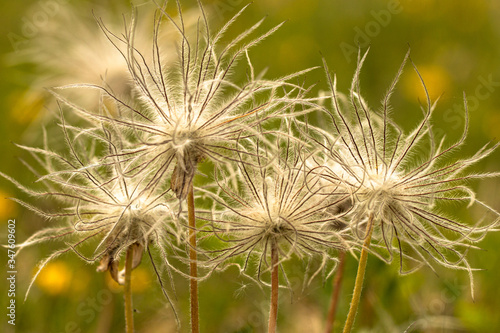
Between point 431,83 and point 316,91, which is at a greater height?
point 431,83

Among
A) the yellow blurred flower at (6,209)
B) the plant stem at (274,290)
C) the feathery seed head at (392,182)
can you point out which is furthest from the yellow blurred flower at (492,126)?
the plant stem at (274,290)

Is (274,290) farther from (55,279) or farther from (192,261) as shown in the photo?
(55,279)

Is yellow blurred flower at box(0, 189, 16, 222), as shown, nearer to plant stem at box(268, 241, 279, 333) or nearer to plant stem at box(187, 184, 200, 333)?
plant stem at box(187, 184, 200, 333)

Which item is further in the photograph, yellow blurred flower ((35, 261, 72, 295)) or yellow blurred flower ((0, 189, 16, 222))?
yellow blurred flower ((0, 189, 16, 222))

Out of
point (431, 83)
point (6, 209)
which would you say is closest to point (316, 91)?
point (431, 83)

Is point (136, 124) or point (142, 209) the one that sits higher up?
point (136, 124)

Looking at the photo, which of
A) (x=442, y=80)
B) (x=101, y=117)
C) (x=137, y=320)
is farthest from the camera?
(x=442, y=80)

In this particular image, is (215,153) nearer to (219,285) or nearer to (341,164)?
(341,164)

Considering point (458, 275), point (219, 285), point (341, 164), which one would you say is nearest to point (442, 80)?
point (458, 275)

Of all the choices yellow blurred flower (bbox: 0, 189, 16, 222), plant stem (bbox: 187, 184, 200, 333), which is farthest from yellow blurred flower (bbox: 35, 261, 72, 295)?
plant stem (bbox: 187, 184, 200, 333)
